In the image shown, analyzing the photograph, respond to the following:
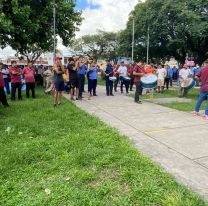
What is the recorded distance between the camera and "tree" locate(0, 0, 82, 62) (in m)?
13.8

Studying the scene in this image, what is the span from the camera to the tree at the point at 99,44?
6225 cm

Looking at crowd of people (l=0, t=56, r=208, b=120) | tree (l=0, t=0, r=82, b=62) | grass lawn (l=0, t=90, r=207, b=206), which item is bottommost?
grass lawn (l=0, t=90, r=207, b=206)

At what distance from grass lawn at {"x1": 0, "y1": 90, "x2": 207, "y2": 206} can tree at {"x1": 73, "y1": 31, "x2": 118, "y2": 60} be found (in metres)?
57.3

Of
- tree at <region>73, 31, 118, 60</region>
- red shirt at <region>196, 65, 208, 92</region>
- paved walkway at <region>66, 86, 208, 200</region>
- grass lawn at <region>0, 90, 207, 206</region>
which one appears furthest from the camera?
tree at <region>73, 31, 118, 60</region>

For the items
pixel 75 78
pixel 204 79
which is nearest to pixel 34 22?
pixel 75 78

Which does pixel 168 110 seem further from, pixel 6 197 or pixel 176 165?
pixel 6 197

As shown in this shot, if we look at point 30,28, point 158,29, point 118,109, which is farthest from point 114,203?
point 158,29

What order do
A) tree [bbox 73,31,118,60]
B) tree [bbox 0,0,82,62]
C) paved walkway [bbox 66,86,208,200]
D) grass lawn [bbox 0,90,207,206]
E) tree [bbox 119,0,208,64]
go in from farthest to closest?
tree [bbox 73,31,118,60]
tree [bbox 119,0,208,64]
tree [bbox 0,0,82,62]
paved walkway [bbox 66,86,208,200]
grass lawn [bbox 0,90,207,206]

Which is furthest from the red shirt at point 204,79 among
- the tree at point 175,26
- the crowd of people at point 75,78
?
the tree at point 175,26

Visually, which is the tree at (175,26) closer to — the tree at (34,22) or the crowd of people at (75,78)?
the tree at (34,22)

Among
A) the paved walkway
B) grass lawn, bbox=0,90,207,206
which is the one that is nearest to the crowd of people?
the paved walkway

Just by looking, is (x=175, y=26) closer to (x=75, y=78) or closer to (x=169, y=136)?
(x=75, y=78)

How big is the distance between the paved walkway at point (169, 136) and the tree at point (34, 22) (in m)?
7.73

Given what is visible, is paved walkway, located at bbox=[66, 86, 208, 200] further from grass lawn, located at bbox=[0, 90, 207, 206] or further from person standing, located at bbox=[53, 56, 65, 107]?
person standing, located at bbox=[53, 56, 65, 107]
